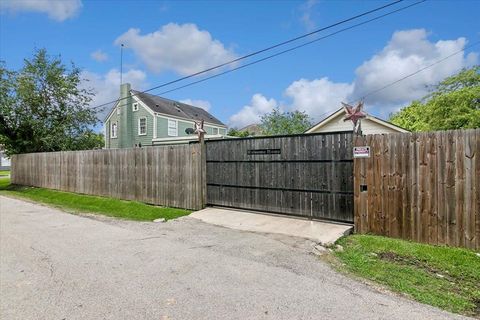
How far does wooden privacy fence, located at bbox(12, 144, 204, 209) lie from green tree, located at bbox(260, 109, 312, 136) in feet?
72.0

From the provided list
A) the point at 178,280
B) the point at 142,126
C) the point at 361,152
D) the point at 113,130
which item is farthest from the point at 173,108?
the point at 178,280

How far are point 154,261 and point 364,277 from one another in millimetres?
3103

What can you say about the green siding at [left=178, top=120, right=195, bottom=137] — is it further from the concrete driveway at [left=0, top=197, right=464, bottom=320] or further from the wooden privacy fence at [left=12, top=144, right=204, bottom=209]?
the concrete driveway at [left=0, top=197, right=464, bottom=320]

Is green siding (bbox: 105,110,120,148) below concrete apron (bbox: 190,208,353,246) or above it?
above

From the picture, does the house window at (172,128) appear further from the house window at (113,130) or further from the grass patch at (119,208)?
the grass patch at (119,208)

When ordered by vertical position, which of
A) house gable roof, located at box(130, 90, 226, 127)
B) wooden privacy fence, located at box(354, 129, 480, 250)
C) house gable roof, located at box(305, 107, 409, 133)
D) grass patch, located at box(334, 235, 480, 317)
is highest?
house gable roof, located at box(130, 90, 226, 127)

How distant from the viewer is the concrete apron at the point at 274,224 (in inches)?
259

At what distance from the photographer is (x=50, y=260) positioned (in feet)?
17.5

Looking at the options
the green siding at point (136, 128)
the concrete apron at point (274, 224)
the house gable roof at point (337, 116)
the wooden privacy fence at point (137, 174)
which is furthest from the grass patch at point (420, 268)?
the green siding at point (136, 128)

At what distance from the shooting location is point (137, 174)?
11820 millimetres

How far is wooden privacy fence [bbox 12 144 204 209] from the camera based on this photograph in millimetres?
10125

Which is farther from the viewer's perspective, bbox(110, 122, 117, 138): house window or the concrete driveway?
bbox(110, 122, 117, 138): house window

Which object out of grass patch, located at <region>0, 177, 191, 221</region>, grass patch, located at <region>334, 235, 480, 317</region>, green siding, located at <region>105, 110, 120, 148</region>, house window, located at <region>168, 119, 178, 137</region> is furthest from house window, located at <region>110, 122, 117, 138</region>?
grass patch, located at <region>334, 235, 480, 317</region>

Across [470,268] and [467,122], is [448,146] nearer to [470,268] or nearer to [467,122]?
[470,268]
